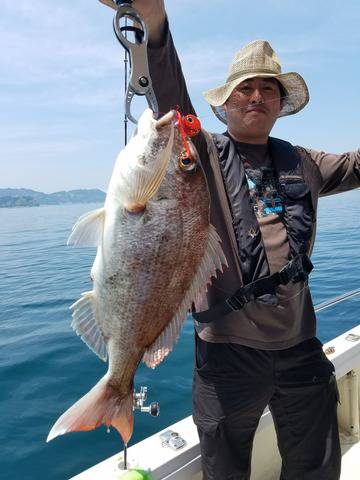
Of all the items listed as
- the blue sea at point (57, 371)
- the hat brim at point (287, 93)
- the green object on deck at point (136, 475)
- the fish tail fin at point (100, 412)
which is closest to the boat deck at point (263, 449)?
the green object on deck at point (136, 475)

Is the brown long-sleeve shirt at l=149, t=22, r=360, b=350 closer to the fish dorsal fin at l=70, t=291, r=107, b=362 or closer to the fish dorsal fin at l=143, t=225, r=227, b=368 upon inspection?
the fish dorsal fin at l=143, t=225, r=227, b=368

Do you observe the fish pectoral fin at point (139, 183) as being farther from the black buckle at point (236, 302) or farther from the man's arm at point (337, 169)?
the man's arm at point (337, 169)

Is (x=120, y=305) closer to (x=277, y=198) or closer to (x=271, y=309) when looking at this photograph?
(x=271, y=309)

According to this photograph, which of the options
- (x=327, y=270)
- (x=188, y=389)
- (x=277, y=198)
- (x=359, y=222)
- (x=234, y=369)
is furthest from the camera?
(x=359, y=222)

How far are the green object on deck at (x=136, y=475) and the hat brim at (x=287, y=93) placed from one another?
2226mm

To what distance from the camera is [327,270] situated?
11.1 meters

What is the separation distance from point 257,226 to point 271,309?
1.56ft

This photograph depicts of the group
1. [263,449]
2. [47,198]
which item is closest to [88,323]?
[263,449]

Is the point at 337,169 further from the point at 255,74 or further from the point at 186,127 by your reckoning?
the point at 186,127

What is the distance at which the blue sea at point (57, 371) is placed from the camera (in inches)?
162

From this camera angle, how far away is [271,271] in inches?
94.1

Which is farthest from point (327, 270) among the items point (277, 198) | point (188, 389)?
point (277, 198)

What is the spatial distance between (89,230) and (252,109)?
4.37 feet

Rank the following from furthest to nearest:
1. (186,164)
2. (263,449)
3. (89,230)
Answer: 1. (263,449)
2. (186,164)
3. (89,230)
